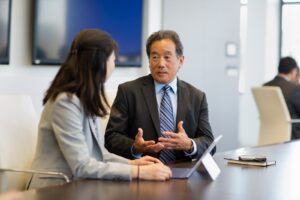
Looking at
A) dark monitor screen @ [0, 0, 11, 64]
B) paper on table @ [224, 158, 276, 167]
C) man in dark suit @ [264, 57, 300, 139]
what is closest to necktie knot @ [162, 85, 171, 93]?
paper on table @ [224, 158, 276, 167]

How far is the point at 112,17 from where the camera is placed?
4719mm

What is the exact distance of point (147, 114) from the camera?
281 centimetres

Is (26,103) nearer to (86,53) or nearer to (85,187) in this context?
(86,53)

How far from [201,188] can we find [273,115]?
394 cm

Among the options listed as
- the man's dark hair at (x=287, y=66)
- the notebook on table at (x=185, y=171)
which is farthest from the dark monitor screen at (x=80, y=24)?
the notebook on table at (x=185, y=171)

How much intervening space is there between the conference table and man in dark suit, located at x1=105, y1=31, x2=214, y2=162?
494mm

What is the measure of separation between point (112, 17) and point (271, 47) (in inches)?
184

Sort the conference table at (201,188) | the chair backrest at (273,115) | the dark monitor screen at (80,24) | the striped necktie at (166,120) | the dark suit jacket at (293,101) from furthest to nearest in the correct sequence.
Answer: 1. the dark suit jacket at (293,101)
2. the chair backrest at (273,115)
3. the dark monitor screen at (80,24)
4. the striped necktie at (166,120)
5. the conference table at (201,188)

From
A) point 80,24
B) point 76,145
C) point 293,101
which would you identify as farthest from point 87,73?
Result: point 293,101

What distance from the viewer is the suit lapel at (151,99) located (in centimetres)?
279

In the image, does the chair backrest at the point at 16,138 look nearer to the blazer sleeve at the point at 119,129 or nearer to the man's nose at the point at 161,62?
the blazer sleeve at the point at 119,129

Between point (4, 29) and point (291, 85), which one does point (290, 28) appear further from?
point (4, 29)

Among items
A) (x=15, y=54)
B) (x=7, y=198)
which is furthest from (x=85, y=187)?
(x=15, y=54)

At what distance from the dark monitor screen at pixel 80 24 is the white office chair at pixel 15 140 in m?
1.48
